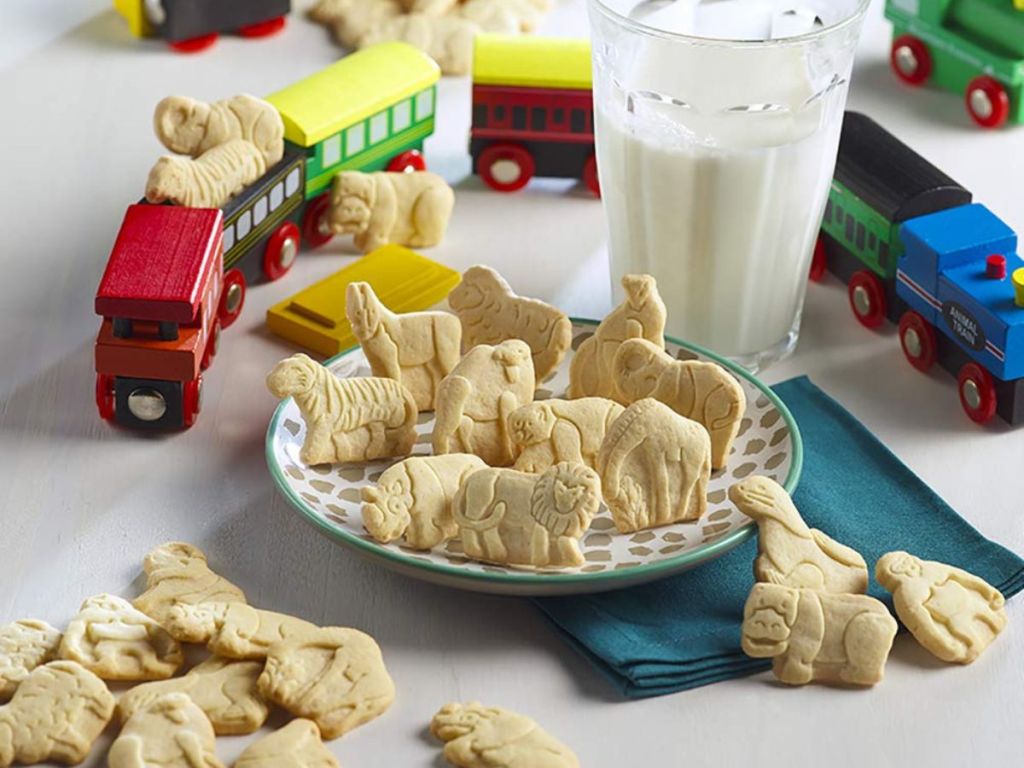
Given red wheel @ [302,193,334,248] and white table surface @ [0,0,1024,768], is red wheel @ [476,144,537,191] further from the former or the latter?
red wheel @ [302,193,334,248]

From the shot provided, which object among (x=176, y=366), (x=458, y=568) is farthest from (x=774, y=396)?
(x=176, y=366)

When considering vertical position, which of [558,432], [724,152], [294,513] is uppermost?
[724,152]

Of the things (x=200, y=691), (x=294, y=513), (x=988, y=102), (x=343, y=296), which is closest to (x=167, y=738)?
(x=200, y=691)

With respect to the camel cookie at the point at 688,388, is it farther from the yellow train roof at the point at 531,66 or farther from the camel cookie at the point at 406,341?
the yellow train roof at the point at 531,66

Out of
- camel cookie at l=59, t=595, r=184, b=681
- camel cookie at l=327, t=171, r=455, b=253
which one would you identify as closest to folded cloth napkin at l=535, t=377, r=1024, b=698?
camel cookie at l=59, t=595, r=184, b=681

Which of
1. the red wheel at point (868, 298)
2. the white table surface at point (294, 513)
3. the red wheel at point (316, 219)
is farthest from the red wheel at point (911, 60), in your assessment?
the red wheel at point (316, 219)

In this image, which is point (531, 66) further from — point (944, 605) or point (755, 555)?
point (944, 605)

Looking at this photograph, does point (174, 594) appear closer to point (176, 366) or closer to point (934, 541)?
point (176, 366)
